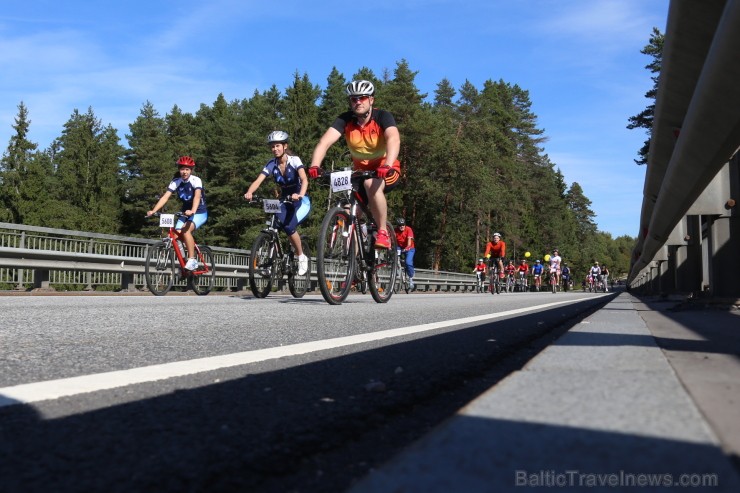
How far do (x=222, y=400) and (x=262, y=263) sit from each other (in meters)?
8.00

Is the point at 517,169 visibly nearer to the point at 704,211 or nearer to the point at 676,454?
the point at 704,211

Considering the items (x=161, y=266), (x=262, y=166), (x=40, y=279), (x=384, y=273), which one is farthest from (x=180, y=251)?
(x=262, y=166)

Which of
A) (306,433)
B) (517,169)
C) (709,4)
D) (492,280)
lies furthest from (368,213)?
(517,169)

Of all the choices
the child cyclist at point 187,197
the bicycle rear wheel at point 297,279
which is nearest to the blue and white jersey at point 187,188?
the child cyclist at point 187,197

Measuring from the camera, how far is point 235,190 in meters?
66.6

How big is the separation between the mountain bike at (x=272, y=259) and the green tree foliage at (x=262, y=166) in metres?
47.6

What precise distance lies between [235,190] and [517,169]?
3975 centimetres

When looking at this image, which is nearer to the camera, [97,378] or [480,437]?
[480,437]

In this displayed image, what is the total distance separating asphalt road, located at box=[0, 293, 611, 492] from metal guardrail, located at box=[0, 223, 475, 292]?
25.7ft

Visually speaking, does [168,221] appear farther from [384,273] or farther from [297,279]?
[384,273]

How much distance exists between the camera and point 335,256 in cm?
806

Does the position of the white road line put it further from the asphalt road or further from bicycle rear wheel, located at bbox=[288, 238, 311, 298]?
bicycle rear wheel, located at bbox=[288, 238, 311, 298]

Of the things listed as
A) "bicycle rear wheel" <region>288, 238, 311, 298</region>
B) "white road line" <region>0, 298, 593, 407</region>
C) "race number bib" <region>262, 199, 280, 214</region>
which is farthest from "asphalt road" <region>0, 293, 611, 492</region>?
"bicycle rear wheel" <region>288, 238, 311, 298</region>

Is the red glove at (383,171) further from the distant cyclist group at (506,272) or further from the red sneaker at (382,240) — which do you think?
the distant cyclist group at (506,272)
